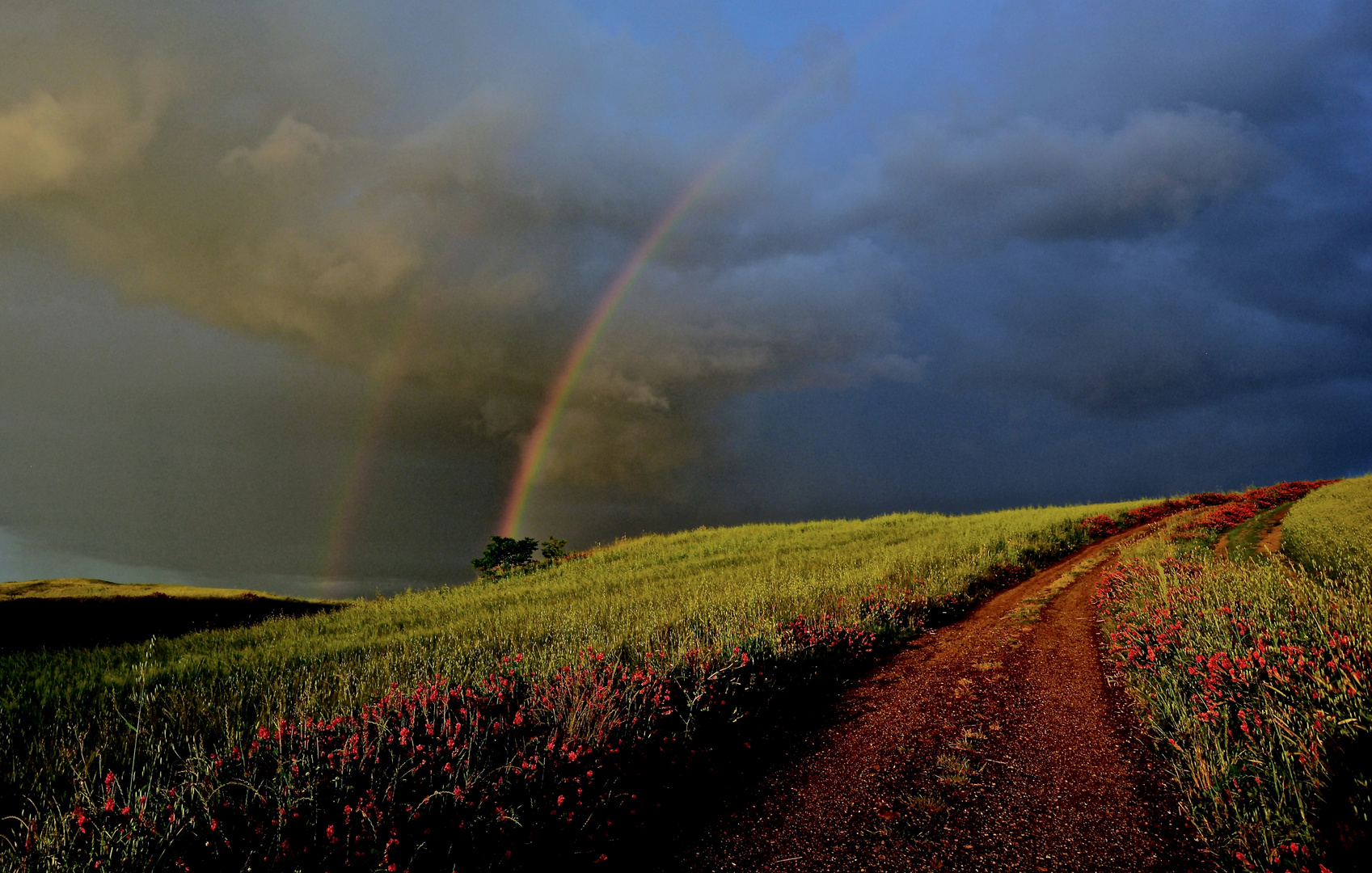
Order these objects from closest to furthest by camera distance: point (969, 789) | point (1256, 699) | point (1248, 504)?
point (969, 789) < point (1256, 699) < point (1248, 504)

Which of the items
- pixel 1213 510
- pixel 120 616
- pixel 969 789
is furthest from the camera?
pixel 1213 510

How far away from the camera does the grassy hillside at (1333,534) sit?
1150cm

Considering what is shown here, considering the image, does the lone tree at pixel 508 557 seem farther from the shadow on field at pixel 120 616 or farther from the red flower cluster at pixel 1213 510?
the red flower cluster at pixel 1213 510

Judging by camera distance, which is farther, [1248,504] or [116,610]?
[1248,504]

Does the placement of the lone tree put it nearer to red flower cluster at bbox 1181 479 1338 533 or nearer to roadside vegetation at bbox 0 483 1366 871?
roadside vegetation at bbox 0 483 1366 871

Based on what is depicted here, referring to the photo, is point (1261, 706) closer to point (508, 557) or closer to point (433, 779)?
point (433, 779)

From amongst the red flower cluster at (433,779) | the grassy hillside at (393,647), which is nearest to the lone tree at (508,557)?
the grassy hillside at (393,647)

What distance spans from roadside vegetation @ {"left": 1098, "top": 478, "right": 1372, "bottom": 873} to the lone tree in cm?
2369

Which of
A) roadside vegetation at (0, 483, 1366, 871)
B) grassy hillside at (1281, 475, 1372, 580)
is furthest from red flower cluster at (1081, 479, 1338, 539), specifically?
roadside vegetation at (0, 483, 1366, 871)

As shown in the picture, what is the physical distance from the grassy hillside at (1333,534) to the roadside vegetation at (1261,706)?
4.85 ft

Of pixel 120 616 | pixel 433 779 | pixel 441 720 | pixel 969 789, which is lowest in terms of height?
pixel 969 789

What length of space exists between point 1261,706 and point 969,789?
2879 millimetres

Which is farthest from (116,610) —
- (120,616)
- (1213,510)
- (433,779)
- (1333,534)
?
(1213,510)

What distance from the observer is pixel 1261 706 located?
5.55 m
